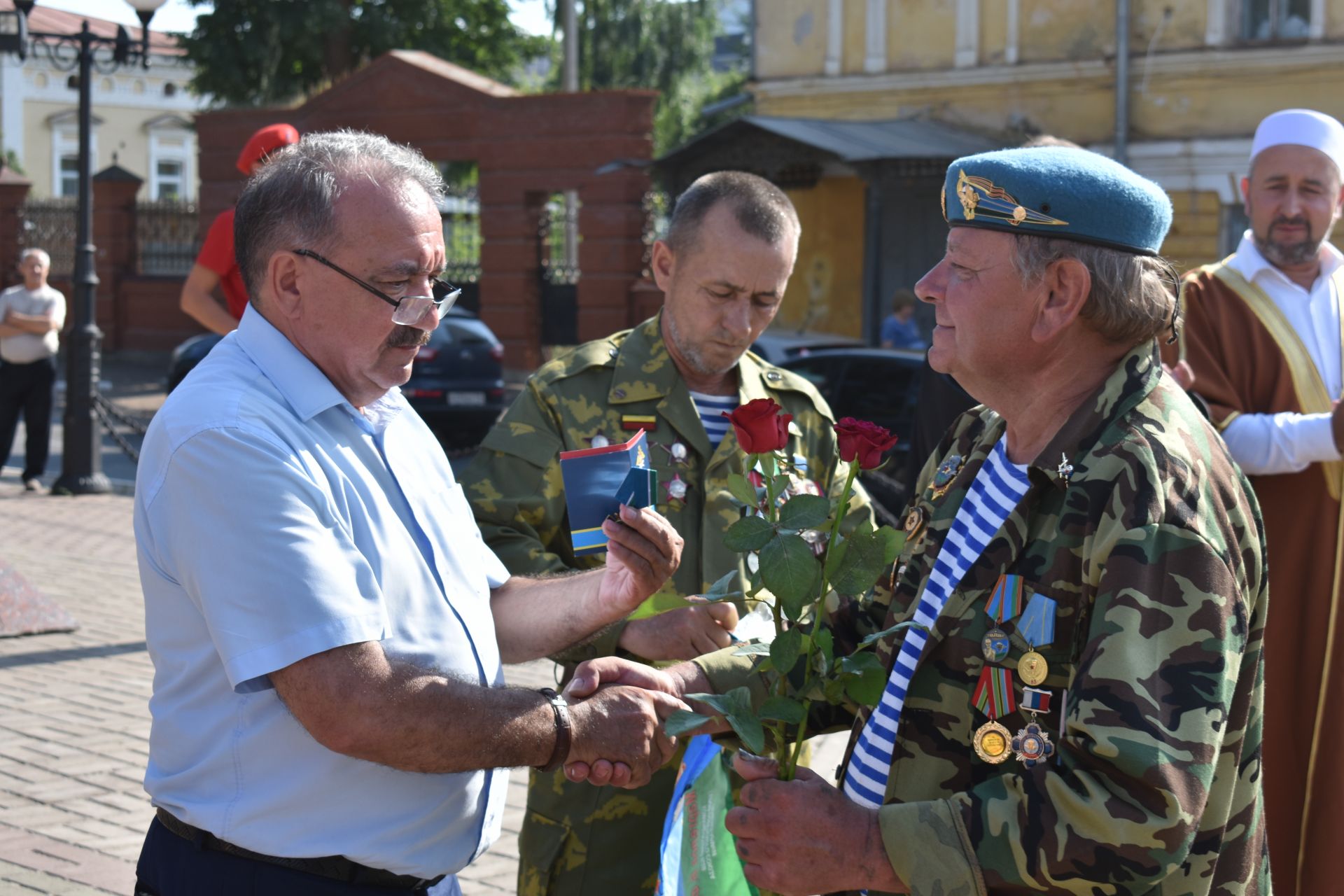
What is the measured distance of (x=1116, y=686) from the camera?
1899 millimetres

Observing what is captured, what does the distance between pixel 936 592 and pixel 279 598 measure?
1.04m

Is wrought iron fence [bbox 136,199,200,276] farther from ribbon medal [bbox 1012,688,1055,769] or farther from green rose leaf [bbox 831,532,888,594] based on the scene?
ribbon medal [bbox 1012,688,1055,769]

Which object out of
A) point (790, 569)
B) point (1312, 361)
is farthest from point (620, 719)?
point (1312, 361)

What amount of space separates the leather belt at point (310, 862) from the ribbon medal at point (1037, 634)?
1065 mm

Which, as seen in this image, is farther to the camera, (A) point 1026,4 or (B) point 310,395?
(A) point 1026,4

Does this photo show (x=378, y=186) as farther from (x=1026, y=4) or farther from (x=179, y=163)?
(x=179, y=163)

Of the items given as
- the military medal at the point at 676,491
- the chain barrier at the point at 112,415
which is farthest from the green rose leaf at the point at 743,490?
the chain barrier at the point at 112,415

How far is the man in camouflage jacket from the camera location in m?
3.24

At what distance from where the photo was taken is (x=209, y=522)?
209 cm

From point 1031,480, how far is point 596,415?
4.82 feet

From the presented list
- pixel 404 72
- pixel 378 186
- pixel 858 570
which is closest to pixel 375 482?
pixel 378 186

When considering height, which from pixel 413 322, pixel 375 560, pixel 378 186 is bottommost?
pixel 375 560

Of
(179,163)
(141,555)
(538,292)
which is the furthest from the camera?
(179,163)

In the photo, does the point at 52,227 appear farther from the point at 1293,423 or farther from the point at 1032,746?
the point at 1032,746
